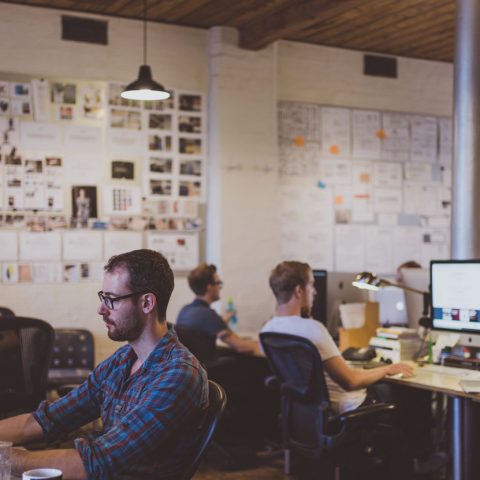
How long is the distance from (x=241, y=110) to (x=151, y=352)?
4.70 meters

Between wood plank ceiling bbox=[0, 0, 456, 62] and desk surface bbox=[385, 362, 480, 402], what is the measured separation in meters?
2.68

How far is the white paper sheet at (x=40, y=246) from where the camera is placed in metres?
6.14

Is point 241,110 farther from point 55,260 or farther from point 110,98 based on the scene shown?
point 55,260

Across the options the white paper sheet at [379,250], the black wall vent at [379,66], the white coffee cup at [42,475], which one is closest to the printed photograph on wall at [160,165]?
the white paper sheet at [379,250]

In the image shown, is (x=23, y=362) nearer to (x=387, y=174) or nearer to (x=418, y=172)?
(x=387, y=174)

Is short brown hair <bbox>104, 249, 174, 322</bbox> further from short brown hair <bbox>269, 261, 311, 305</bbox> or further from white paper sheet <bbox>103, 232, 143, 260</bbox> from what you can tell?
white paper sheet <bbox>103, 232, 143, 260</bbox>

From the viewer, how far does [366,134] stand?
764 centimetres

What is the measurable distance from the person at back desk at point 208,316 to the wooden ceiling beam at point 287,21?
1979 mm

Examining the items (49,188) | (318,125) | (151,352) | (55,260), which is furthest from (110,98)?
(151,352)

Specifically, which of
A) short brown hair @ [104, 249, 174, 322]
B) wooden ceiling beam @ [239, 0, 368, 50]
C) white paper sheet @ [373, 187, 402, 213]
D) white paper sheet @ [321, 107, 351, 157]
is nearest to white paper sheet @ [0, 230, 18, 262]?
wooden ceiling beam @ [239, 0, 368, 50]

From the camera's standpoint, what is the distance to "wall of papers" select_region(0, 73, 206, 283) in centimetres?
614

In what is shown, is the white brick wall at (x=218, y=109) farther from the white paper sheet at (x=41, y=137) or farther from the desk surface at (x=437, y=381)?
the desk surface at (x=437, y=381)

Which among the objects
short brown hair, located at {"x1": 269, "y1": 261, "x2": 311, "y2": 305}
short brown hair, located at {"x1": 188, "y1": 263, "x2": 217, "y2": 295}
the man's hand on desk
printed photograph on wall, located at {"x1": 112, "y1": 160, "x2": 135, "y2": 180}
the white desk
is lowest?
the white desk

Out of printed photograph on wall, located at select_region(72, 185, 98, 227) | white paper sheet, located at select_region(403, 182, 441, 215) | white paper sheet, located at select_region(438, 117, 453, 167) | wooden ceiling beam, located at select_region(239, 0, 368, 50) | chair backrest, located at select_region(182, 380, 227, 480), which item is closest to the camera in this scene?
chair backrest, located at select_region(182, 380, 227, 480)
